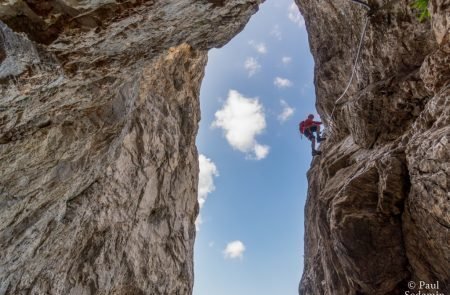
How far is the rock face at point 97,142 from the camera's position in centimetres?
526

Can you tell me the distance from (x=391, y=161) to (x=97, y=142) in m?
8.36

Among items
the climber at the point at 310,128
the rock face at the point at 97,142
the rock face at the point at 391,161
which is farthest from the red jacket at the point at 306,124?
the rock face at the point at 97,142

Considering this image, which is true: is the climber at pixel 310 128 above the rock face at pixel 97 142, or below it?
above

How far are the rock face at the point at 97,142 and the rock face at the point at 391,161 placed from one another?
527 centimetres

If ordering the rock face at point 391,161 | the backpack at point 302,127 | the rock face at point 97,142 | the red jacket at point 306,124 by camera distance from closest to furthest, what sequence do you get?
the rock face at point 97,142
the rock face at point 391,161
the red jacket at point 306,124
the backpack at point 302,127

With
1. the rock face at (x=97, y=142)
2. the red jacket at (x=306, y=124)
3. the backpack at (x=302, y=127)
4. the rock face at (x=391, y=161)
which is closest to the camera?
the rock face at (x=97, y=142)

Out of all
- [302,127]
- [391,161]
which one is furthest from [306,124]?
[391,161]

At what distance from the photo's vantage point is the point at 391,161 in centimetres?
970

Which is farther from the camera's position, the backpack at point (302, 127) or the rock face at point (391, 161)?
the backpack at point (302, 127)

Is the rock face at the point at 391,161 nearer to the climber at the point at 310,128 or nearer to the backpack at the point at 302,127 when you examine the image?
the climber at the point at 310,128

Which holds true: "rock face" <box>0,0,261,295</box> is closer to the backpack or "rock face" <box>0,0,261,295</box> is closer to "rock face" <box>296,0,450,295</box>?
"rock face" <box>296,0,450,295</box>

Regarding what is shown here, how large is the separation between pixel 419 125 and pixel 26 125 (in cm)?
955

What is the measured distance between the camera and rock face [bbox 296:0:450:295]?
782 centimetres

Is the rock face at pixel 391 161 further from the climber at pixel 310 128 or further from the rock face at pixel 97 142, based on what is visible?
the rock face at pixel 97 142
